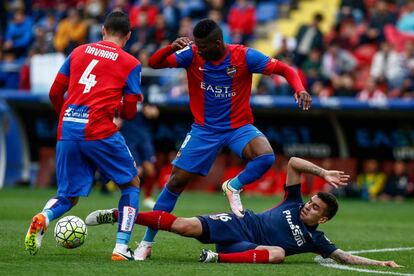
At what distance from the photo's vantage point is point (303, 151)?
2309 cm

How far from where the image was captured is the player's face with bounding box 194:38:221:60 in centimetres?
1023

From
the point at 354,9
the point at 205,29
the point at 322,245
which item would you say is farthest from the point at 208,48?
the point at 354,9

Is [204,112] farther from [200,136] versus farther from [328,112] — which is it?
[328,112]

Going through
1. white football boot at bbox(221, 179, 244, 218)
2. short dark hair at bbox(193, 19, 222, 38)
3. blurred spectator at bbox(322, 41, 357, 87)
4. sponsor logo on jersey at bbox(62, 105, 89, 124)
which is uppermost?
short dark hair at bbox(193, 19, 222, 38)

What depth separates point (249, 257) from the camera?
→ 9.56 metres

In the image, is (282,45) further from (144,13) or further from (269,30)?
(144,13)

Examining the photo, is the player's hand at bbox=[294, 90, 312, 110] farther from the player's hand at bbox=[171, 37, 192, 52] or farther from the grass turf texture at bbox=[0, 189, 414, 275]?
the grass turf texture at bbox=[0, 189, 414, 275]

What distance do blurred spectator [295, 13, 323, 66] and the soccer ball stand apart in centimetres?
1387

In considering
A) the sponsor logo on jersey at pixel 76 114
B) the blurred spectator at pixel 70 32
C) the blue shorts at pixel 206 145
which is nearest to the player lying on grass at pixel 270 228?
the blue shorts at pixel 206 145

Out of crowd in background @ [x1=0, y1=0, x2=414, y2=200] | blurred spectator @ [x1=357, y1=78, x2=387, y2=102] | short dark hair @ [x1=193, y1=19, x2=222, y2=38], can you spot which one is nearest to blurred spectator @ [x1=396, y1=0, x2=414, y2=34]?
crowd in background @ [x1=0, y1=0, x2=414, y2=200]

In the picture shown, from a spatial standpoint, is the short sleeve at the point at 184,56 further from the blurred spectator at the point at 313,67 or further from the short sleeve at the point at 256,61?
the blurred spectator at the point at 313,67

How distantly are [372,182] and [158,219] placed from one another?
41.8ft

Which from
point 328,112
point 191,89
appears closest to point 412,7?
point 328,112

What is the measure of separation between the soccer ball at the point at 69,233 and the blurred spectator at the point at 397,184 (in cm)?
1254
